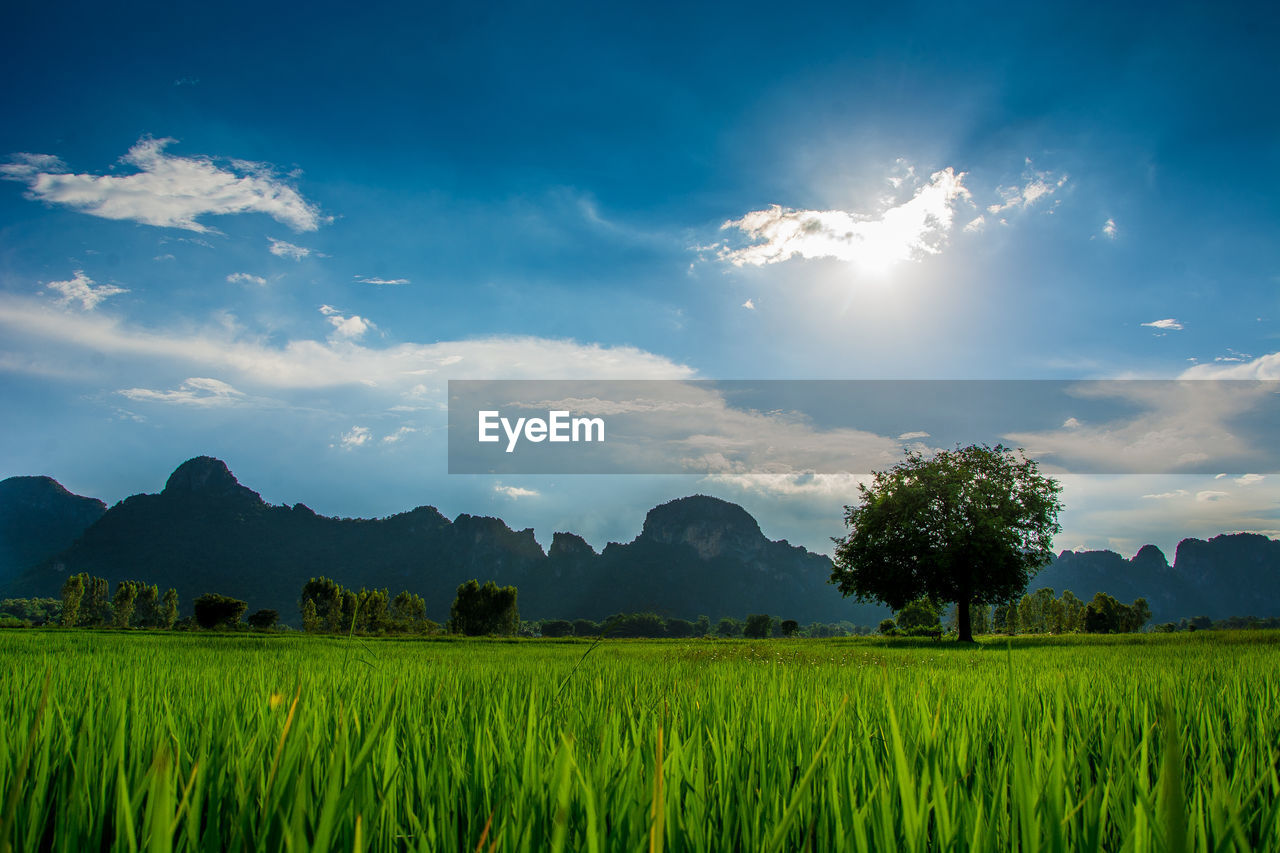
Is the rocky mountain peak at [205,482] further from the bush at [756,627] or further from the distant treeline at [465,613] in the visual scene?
the bush at [756,627]

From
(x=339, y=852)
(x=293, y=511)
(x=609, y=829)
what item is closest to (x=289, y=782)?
(x=339, y=852)

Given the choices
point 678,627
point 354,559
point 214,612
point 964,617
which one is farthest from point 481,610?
point 354,559

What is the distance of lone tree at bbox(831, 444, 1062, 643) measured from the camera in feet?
93.8

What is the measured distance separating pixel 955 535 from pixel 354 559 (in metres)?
173

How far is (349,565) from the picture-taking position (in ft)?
548

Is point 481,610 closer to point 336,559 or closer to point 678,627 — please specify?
point 678,627

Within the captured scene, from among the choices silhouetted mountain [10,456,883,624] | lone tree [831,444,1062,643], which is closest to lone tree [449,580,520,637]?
lone tree [831,444,1062,643]

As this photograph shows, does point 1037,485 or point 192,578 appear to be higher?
point 1037,485

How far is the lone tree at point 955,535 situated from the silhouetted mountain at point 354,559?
133 meters

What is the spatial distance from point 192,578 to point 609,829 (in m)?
A: 196

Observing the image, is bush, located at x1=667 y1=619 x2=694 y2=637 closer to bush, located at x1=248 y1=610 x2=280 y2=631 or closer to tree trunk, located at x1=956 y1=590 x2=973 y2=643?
bush, located at x1=248 y1=610 x2=280 y2=631

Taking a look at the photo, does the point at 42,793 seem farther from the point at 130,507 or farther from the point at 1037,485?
the point at 130,507

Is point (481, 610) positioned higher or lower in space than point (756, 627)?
higher

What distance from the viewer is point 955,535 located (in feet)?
93.4
